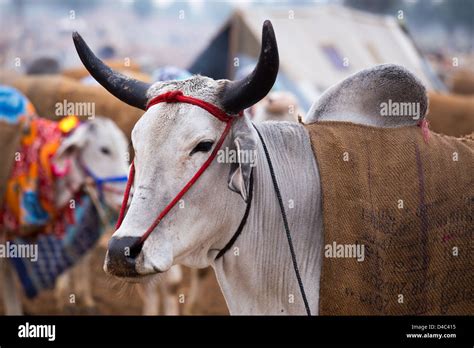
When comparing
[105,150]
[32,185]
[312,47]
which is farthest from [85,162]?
[312,47]

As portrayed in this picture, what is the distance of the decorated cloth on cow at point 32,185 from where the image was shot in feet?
23.7

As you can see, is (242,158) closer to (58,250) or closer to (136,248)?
(136,248)

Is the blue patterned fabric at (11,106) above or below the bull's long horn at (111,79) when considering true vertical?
above

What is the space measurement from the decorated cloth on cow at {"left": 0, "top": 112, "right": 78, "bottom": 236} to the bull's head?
395 cm

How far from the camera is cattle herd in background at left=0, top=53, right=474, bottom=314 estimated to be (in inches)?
282

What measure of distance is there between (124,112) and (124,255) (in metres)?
5.38

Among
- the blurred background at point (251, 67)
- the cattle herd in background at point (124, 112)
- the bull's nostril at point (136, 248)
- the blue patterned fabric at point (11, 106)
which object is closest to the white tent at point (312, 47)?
the blurred background at point (251, 67)

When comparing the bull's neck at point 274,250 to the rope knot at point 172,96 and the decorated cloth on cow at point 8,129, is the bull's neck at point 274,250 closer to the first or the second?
the rope knot at point 172,96

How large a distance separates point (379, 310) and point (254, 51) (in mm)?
9154

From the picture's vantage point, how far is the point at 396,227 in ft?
11.7

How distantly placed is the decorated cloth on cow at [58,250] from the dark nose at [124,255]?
4615 mm

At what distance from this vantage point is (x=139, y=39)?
4900 cm

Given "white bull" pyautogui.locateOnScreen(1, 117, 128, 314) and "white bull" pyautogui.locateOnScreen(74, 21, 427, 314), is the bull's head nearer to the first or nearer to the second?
"white bull" pyautogui.locateOnScreen(74, 21, 427, 314)
